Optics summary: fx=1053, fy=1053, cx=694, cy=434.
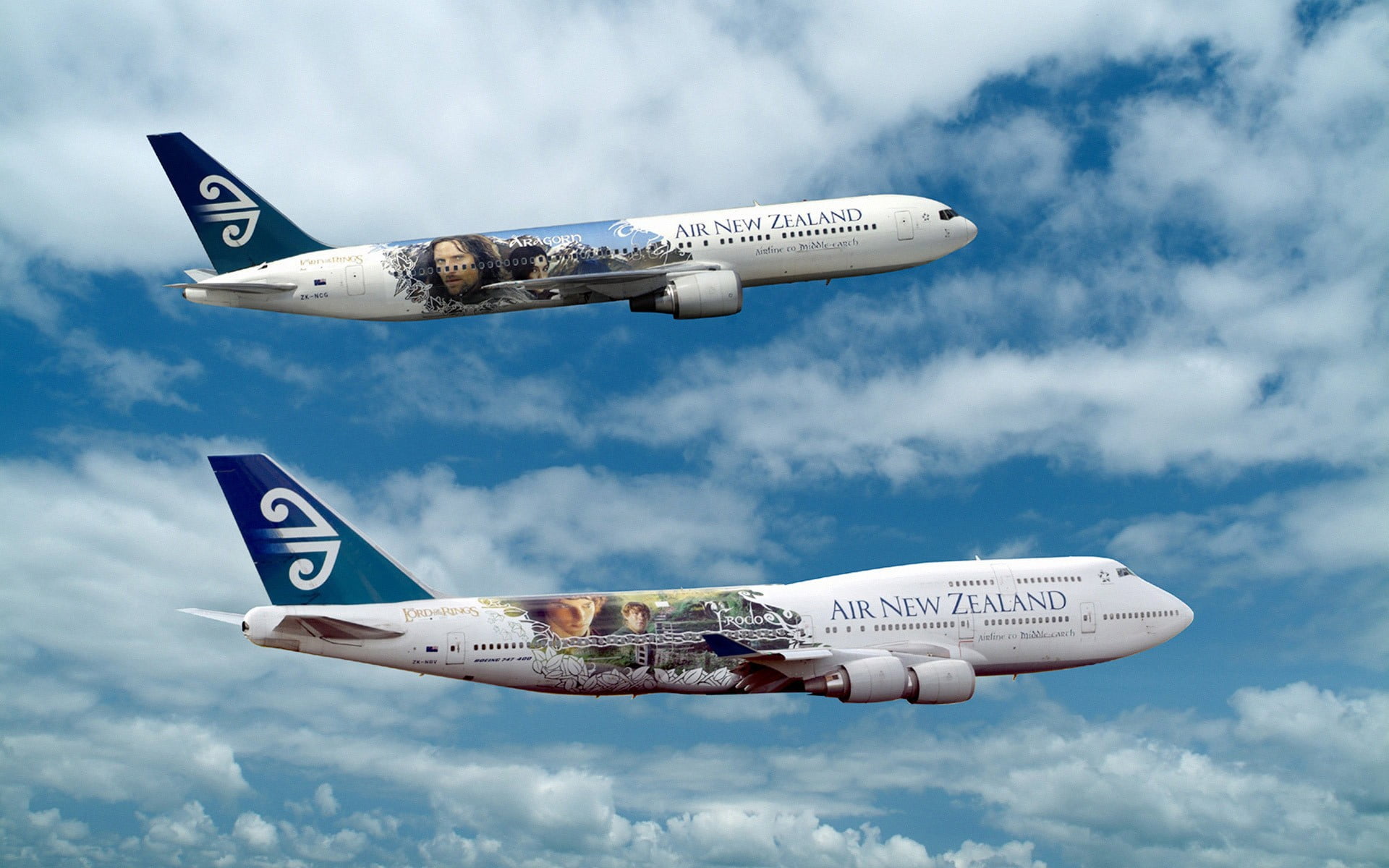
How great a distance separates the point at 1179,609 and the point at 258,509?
2656cm

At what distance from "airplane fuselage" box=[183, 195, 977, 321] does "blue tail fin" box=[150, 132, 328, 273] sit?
534 millimetres

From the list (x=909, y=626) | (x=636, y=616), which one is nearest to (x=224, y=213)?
(x=636, y=616)

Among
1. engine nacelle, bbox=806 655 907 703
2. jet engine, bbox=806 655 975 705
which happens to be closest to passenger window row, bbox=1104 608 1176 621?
jet engine, bbox=806 655 975 705

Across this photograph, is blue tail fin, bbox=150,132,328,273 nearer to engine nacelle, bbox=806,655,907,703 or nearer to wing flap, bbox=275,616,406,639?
wing flap, bbox=275,616,406,639

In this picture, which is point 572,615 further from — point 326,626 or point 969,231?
point 969,231

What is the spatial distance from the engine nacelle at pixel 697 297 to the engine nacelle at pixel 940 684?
455 inches

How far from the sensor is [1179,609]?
3191cm

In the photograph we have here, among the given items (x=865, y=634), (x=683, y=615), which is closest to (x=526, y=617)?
(x=683, y=615)

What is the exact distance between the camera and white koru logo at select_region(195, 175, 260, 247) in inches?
1278

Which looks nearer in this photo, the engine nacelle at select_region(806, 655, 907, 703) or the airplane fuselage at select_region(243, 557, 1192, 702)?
the airplane fuselage at select_region(243, 557, 1192, 702)

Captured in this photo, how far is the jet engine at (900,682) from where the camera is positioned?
27266 millimetres

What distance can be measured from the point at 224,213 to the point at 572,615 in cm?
1685

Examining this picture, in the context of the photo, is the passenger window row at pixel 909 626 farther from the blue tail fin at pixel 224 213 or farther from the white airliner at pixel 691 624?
the blue tail fin at pixel 224 213

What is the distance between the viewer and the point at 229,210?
32688mm
